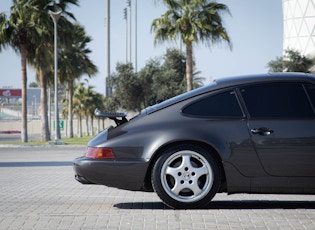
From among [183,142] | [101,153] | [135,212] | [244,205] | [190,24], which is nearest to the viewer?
[135,212]

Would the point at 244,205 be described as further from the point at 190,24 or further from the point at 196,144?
the point at 190,24

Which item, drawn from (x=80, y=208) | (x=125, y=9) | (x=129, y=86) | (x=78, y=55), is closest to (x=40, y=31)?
(x=78, y=55)

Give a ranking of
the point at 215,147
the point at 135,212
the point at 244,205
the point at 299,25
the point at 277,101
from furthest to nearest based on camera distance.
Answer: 1. the point at 299,25
2. the point at 244,205
3. the point at 277,101
4. the point at 215,147
5. the point at 135,212

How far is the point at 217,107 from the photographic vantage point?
8312 millimetres

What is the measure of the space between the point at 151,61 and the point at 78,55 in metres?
12.0

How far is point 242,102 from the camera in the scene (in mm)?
8312

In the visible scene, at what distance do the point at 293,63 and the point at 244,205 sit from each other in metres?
69.1

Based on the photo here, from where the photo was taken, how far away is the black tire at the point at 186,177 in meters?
7.88

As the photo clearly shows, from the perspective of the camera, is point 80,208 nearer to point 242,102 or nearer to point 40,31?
point 242,102

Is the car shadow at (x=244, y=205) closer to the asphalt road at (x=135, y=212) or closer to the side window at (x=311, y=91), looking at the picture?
the asphalt road at (x=135, y=212)

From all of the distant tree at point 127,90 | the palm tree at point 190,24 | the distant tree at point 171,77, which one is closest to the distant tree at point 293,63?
the distant tree at point 171,77

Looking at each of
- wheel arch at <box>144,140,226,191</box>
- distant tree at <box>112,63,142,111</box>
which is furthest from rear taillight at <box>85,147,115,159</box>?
distant tree at <box>112,63,142,111</box>

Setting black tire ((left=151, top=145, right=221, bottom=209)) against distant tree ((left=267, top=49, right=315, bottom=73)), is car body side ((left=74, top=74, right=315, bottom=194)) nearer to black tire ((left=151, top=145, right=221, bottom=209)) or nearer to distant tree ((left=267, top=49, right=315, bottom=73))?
black tire ((left=151, top=145, right=221, bottom=209))

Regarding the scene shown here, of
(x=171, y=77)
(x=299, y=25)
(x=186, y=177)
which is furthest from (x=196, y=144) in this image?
(x=299, y=25)
